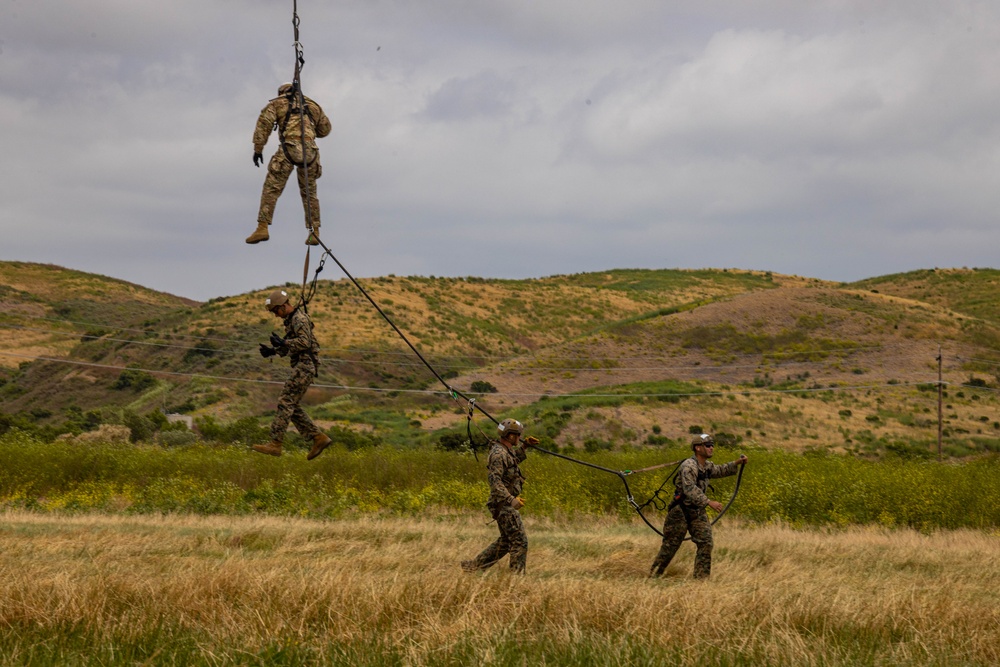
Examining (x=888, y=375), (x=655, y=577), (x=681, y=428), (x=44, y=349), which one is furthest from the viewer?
(x=44, y=349)

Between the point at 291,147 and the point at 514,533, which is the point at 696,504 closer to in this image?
the point at 514,533

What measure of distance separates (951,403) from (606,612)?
5920 centimetres

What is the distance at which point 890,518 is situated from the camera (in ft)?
82.4

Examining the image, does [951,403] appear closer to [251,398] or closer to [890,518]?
[890,518]

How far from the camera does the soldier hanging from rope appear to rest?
9609 millimetres

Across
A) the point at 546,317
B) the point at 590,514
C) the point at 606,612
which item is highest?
the point at 546,317

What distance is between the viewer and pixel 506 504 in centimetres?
1202

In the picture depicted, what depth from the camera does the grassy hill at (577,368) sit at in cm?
5366

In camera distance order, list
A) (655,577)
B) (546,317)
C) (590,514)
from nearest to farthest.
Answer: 1. (655,577)
2. (590,514)
3. (546,317)

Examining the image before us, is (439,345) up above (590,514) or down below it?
above

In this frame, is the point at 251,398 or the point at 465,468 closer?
the point at 465,468

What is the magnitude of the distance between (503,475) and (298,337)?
142 inches

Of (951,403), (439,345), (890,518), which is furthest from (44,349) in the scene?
(890,518)

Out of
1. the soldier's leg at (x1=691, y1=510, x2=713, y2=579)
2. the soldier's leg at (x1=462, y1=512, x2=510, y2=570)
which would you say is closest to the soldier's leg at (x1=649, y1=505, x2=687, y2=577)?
the soldier's leg at (x1=691, y1=510, x2=713, y2=579)
